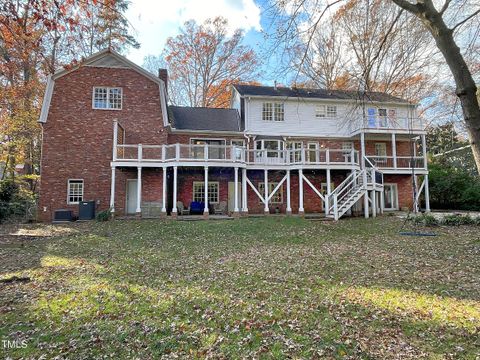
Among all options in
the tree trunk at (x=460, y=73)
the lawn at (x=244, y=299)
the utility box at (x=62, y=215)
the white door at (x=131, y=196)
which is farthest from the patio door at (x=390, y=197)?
the utility box at (x=62, y=215)

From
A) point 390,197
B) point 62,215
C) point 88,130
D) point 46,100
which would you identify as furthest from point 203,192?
point 390,197

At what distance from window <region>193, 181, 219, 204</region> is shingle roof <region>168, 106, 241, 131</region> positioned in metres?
3.61

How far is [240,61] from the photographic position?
1254 inches

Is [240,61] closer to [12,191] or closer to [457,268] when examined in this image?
[12,191]

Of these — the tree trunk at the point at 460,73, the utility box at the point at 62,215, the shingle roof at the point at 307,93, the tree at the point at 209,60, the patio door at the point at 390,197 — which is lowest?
the utility box at the point at 62,215

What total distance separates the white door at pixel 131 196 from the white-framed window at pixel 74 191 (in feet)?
8.60

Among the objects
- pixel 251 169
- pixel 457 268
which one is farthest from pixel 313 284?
pixel 251 169

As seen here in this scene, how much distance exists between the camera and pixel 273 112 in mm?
20609

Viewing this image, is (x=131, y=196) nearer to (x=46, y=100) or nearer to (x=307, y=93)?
(x=46, y=100)

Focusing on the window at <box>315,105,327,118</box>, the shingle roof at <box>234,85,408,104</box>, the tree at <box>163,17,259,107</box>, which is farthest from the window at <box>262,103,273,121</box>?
the tree at <box>163,17,259,107</box>

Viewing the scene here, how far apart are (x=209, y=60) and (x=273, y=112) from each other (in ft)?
48.5

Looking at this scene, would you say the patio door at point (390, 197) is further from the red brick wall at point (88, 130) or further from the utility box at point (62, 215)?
the utility box at point (62, 215)

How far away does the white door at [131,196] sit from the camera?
58.7 feet

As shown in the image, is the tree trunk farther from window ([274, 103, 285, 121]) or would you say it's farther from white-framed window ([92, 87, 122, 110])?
white-framed window ([92, 87, 122, 110])
